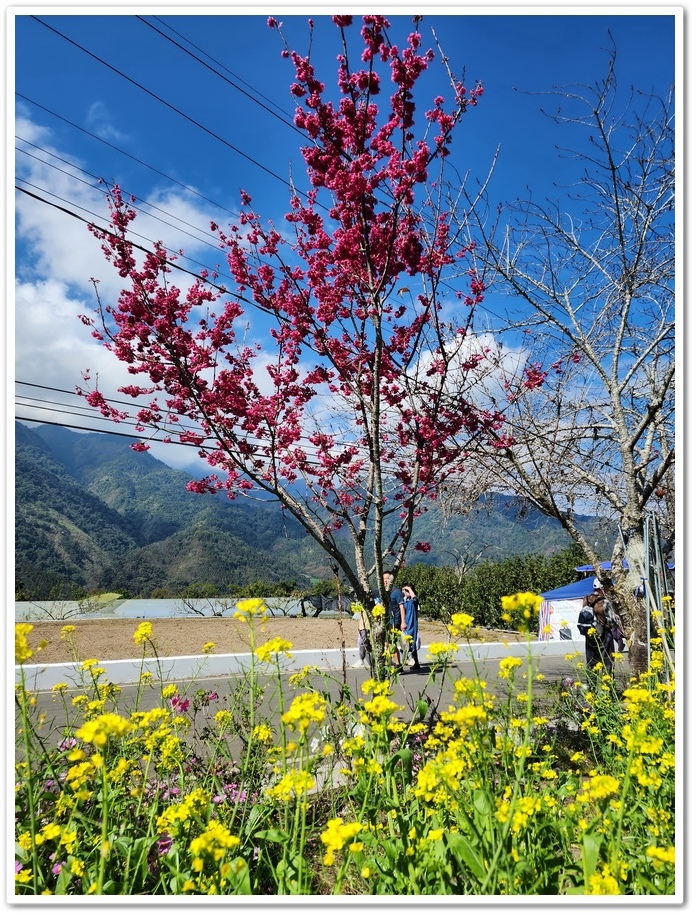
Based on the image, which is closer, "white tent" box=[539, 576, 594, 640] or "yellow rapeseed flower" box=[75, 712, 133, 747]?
"yellow rapeseed flower" box=[75, 712, 133, 747]

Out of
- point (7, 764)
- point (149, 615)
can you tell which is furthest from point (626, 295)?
point (149, 615)

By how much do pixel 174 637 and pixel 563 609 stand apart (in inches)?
404

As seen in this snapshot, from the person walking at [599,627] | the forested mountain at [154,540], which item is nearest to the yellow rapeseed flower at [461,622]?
the forested mountain at [154,540]

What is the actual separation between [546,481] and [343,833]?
344cm

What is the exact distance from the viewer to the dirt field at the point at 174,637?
8.35 m

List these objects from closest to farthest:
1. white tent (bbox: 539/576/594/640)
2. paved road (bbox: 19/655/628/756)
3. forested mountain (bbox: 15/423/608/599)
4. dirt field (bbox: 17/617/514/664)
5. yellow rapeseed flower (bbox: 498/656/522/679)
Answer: yellow rapeseed flower (bbox: 498/656/522/679) → paved road (bbox: 19/655/628/756) → dirt field (bbox: 17/617/514/664) → white tent (bbox: 539/576/594/640) → forested mountain (bbox: 15/423/608/599)

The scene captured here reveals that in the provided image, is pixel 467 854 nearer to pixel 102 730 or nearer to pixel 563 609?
pixel 102 730

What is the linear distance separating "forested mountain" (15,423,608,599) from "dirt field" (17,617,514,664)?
2.84 metres

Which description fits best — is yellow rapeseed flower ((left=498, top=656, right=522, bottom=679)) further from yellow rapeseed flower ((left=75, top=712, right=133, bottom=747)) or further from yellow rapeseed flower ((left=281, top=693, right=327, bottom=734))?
yellow rapeseed flower ((left=75, top=712, right=133, bottom=747))

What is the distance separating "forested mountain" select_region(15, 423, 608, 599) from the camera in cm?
2061

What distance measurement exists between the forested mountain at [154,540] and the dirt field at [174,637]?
2837 mm

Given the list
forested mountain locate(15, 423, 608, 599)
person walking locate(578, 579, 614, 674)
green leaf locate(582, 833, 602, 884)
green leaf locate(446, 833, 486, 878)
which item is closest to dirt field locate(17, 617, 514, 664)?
person walking locate(578, 579, 614, 674)

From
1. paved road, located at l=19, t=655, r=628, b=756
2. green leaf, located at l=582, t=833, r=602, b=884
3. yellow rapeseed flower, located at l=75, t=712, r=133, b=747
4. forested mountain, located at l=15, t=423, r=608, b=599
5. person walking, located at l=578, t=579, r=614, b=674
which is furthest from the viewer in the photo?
forested mountain, located at l=15, t=423, r=608, b=599

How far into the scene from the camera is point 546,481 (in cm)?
404
